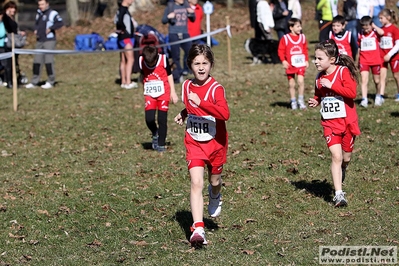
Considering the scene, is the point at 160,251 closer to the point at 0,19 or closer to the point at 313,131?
the point at 313,131

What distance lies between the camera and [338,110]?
27.2ft

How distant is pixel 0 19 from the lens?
19469 millimetres

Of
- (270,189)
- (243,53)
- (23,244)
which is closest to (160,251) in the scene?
(23,244)

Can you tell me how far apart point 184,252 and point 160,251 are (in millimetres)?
262

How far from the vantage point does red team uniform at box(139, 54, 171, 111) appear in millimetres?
11445

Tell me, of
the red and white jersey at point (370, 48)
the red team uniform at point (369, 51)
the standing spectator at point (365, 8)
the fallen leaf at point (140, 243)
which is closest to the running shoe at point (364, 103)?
the red team uniform at point (369, 51)

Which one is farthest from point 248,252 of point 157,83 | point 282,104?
point 282,104

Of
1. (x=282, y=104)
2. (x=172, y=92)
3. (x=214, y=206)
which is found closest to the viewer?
(x=214, y=206)

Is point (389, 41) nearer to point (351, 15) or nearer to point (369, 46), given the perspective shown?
point (369, 46)

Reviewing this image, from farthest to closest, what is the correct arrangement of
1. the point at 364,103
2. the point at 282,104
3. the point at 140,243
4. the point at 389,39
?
the point at 282,104, the point at 364,103, the point at 389,39, the point at 140,243

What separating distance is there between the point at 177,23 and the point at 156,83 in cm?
850

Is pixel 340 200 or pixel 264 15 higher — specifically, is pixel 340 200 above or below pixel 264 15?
below

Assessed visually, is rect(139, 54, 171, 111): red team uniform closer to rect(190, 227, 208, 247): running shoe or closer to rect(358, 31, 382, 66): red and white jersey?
rect(358, 31, 382, 66): red and white jersey

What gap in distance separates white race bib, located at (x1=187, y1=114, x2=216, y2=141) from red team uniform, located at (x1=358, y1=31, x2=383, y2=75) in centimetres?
788
